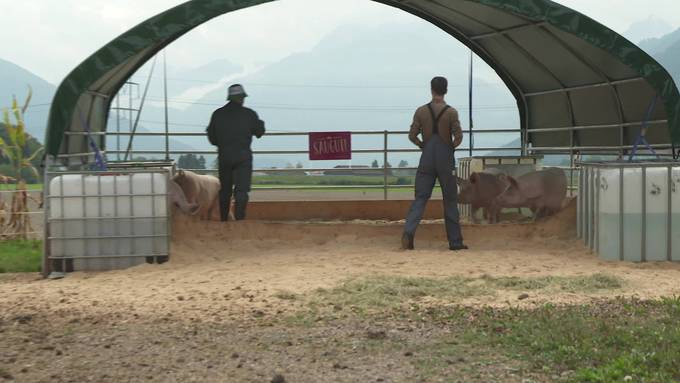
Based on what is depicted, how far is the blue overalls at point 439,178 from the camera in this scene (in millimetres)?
9328

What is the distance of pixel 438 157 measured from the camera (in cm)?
932

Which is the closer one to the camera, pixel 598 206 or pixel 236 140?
pixel 598 206

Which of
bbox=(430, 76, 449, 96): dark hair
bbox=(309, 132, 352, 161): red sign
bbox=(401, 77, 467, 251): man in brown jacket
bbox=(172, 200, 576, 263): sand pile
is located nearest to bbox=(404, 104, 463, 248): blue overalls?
bbox=(401, 77, 467, 251): man in brown jacket

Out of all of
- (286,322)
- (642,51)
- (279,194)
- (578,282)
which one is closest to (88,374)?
(286,322)

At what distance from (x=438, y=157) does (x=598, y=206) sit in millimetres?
1613

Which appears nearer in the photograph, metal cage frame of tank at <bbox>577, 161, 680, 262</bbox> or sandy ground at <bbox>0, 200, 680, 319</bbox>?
sandy ground at <bbox>0, 200, 680, 319</bbox>

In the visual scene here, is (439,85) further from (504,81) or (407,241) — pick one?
(504,81)

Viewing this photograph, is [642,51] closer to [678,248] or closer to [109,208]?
[678,248]

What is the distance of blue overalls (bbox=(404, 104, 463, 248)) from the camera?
933 centimetres

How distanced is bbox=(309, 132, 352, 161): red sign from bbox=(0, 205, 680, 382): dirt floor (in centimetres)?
546

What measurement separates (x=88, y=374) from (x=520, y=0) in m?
6.45

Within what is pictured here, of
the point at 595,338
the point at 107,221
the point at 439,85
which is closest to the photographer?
the point at 595,338

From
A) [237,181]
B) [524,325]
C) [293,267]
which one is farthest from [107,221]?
[524,325]

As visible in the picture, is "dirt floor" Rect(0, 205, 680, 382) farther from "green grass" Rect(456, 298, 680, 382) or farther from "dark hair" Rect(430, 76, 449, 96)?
"dark hair" Rect(430, 76, 449, 96)
